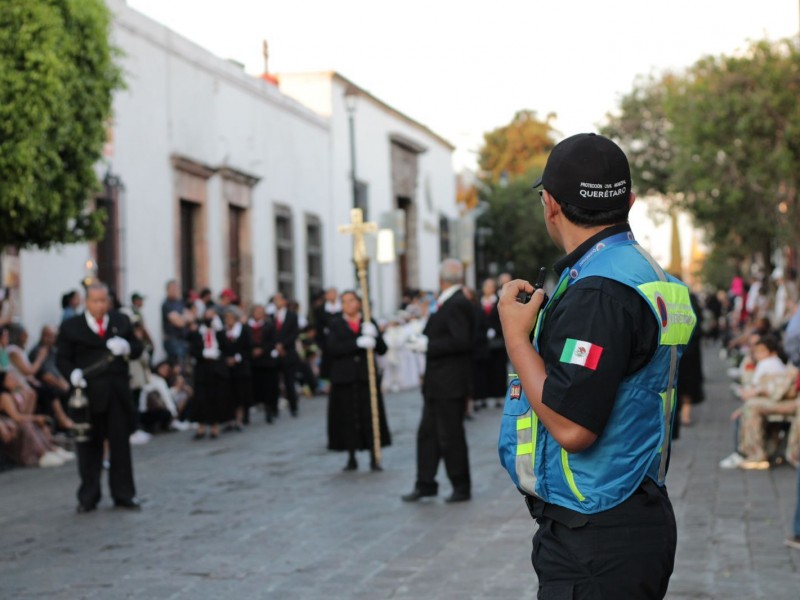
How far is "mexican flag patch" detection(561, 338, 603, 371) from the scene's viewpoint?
10.8 feet

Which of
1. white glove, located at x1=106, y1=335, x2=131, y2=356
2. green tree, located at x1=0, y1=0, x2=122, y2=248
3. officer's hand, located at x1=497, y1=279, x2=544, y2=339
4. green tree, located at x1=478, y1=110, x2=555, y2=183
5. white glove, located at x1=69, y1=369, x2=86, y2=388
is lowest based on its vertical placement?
white glove, located at x1=69, y1=369, x2=86, y2=388

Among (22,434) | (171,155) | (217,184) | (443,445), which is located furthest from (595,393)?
(217,184)

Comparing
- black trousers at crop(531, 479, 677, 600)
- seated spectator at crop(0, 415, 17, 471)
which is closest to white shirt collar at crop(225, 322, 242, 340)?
seated spectator at crop(0, 415, 17, 471)

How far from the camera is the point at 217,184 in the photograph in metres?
26.9

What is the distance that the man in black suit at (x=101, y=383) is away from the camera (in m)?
11.4

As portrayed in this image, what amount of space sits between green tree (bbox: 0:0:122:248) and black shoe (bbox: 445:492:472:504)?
582cm

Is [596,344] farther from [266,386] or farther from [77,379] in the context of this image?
[266,386]

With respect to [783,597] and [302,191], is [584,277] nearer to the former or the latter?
[783,597]

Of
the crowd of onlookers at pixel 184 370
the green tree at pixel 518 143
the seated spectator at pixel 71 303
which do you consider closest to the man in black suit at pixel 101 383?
the crowd of onlookers at pixel 184 370

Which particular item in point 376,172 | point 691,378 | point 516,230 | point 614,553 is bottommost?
point 691,378

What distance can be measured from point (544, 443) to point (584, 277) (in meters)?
0.42

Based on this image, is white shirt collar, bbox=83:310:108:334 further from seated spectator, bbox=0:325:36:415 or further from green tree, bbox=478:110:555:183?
green tree, bbox=478:110:555:183

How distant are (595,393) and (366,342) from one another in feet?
33.9

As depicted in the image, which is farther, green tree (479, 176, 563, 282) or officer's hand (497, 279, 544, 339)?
green tree (479, 176, 563, 282)
